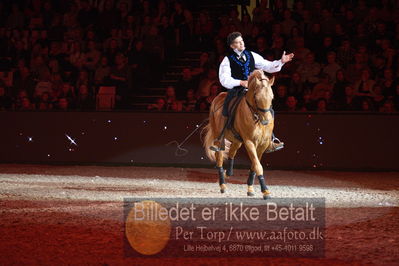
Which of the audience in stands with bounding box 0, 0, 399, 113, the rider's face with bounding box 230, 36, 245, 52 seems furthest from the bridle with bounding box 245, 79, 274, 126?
the audience in stands with bounding box 0, 0, 399, 113

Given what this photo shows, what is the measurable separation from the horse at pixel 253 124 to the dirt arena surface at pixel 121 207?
75cm

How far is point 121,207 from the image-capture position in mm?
9172

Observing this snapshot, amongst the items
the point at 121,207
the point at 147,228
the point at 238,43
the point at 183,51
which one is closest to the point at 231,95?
the point at 238,43

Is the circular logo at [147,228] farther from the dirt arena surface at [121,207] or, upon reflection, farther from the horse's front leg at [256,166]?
the horse's front leg at [256,166]

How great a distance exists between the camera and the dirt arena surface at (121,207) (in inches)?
242

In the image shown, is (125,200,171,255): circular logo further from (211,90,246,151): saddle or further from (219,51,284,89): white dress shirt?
(219,51,284,89): white dress shirt

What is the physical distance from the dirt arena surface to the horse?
2.45 feet

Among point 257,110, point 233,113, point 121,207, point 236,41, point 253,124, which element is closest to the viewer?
point 121,207

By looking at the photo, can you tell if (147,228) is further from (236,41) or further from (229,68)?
(236,41)

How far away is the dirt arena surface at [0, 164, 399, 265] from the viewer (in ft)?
20.2

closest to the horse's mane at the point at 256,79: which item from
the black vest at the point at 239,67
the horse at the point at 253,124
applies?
the horse at the point at 253,124

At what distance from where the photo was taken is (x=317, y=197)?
34.2ft

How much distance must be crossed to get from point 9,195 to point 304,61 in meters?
7.93

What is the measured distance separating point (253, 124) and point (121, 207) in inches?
92.6
